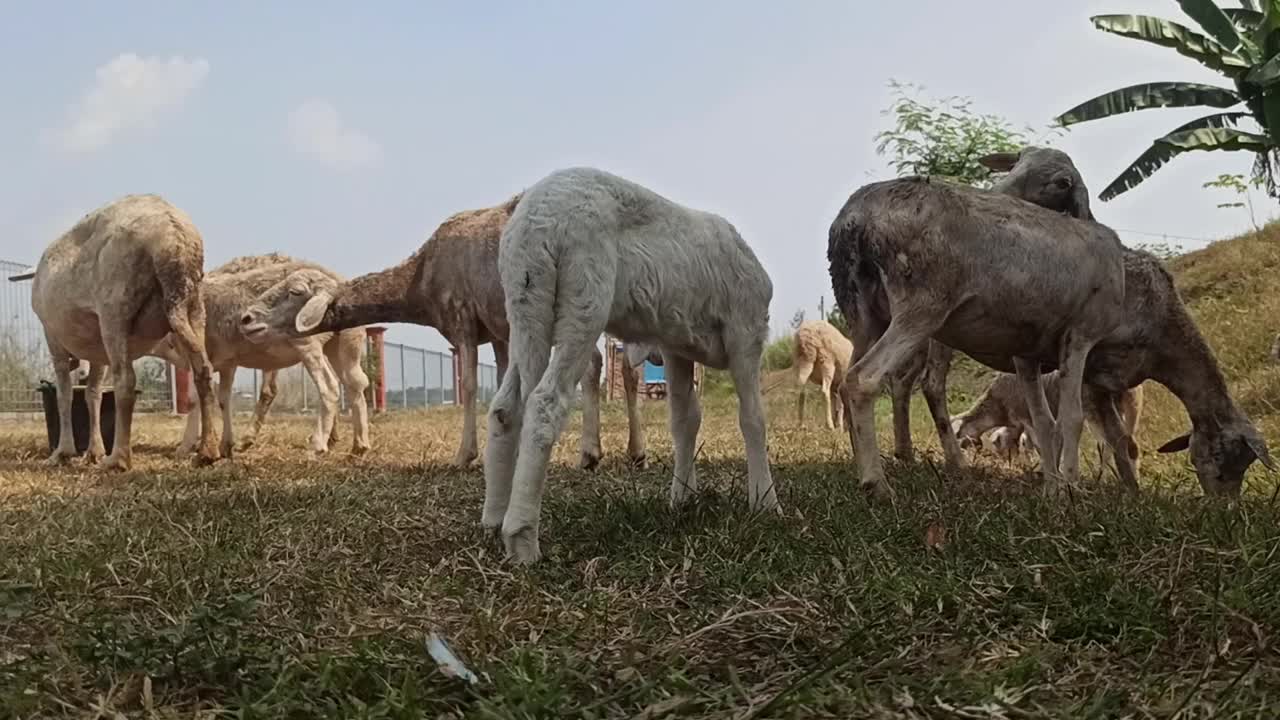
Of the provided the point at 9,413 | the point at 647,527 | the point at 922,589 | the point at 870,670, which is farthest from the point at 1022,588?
the point at 9,413

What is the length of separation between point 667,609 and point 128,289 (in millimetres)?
7111

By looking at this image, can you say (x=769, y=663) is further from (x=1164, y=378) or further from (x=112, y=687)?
(x=1164, y=378)

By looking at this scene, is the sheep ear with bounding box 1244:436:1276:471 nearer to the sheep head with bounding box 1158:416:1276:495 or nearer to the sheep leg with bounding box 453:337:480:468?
the sheep head with bounding box 1158:416:1276:495

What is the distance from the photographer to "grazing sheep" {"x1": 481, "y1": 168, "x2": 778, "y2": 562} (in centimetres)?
377

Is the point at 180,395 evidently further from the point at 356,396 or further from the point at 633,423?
the point at 633,423

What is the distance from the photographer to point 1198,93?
941 cm

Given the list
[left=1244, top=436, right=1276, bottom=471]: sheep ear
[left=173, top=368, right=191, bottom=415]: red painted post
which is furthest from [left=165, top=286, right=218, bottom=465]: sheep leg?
[left=173, top=368, right=191, bottom=415]: red painted post

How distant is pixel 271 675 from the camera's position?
250cm

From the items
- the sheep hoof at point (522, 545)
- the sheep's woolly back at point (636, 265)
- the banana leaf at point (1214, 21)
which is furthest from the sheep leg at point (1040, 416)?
the banana leaf at point (1214, 21)

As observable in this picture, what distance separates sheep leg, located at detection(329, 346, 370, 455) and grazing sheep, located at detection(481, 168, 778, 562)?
6.27 m

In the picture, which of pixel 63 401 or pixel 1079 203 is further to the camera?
pixel 63 401

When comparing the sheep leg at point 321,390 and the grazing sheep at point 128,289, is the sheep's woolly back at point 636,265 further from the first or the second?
the sheep leg at point 321,390

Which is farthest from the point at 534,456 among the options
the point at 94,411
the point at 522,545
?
the point at 94,411

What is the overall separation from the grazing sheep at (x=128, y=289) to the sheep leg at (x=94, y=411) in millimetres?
18
